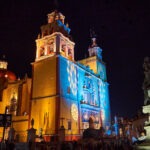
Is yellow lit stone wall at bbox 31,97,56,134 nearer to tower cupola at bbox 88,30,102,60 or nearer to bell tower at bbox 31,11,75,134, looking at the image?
bell tower at bbox 31,11,75,134

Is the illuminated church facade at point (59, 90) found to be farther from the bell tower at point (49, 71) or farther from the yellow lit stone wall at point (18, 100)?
the yellow lit stone wall at point (18, 100)

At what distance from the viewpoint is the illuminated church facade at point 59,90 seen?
111ft

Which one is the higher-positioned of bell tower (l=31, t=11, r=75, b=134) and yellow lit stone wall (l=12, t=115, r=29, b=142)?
bell tower (l=31, t=11, r=75, b=134)

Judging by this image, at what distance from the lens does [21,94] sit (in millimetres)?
42406

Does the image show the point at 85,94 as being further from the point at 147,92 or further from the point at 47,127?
the point at 147,92

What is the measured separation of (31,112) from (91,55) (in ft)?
77.3

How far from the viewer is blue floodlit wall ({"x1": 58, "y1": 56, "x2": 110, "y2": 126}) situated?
36.5 meters

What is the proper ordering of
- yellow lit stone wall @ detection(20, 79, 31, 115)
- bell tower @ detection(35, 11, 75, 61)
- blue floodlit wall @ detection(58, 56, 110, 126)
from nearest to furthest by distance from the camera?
blue floodlit wall @ detection(58, 56, 110, 126) < bell tower @ detection(35, 11, 75, 61) < yellow lit stone wall @ detection(20, 79, 31, 115)

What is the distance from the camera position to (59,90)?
34094 millimetres

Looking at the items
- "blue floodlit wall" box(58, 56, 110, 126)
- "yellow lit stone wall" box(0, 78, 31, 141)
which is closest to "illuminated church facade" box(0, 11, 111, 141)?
"blue floodlit wall" box(58, 56, 110, 126)

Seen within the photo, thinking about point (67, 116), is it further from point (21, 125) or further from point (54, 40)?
point (54, 40)

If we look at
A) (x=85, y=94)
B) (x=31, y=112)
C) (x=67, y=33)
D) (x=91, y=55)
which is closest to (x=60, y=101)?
(x=31, y=112)

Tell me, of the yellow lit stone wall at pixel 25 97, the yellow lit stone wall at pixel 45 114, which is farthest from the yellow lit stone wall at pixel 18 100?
the yellow lit stone wall at pixel 45 114

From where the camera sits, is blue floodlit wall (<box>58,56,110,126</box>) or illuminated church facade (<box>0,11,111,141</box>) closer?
illuminated church facade (<box>0,11,111,141</box>)
